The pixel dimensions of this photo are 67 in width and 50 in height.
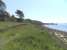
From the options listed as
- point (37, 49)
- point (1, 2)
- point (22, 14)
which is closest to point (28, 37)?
point (37, 49)

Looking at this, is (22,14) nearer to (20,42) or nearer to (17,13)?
Answer: (17,13)

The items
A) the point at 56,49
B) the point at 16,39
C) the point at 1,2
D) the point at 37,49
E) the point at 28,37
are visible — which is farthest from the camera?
the point at 1,2

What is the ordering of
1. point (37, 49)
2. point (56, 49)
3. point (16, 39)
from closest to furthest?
point (37, 49)
point (56, 49)
point (16, 39)

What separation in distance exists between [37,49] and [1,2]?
2541 inches

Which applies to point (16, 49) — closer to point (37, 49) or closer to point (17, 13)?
point (37, 49)

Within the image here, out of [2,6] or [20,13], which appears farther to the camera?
[20,13]

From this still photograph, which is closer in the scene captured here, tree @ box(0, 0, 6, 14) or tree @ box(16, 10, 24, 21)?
tree @ box(0, 0, 6, 14)

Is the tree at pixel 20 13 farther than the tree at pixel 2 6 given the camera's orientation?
Yes

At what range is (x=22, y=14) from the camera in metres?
91.1

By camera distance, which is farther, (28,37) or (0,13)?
(0,13)

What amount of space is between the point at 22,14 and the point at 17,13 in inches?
102

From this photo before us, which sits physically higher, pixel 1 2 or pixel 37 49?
pixel 1 2

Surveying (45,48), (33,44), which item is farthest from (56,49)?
(33,44)

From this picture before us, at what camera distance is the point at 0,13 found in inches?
3184
